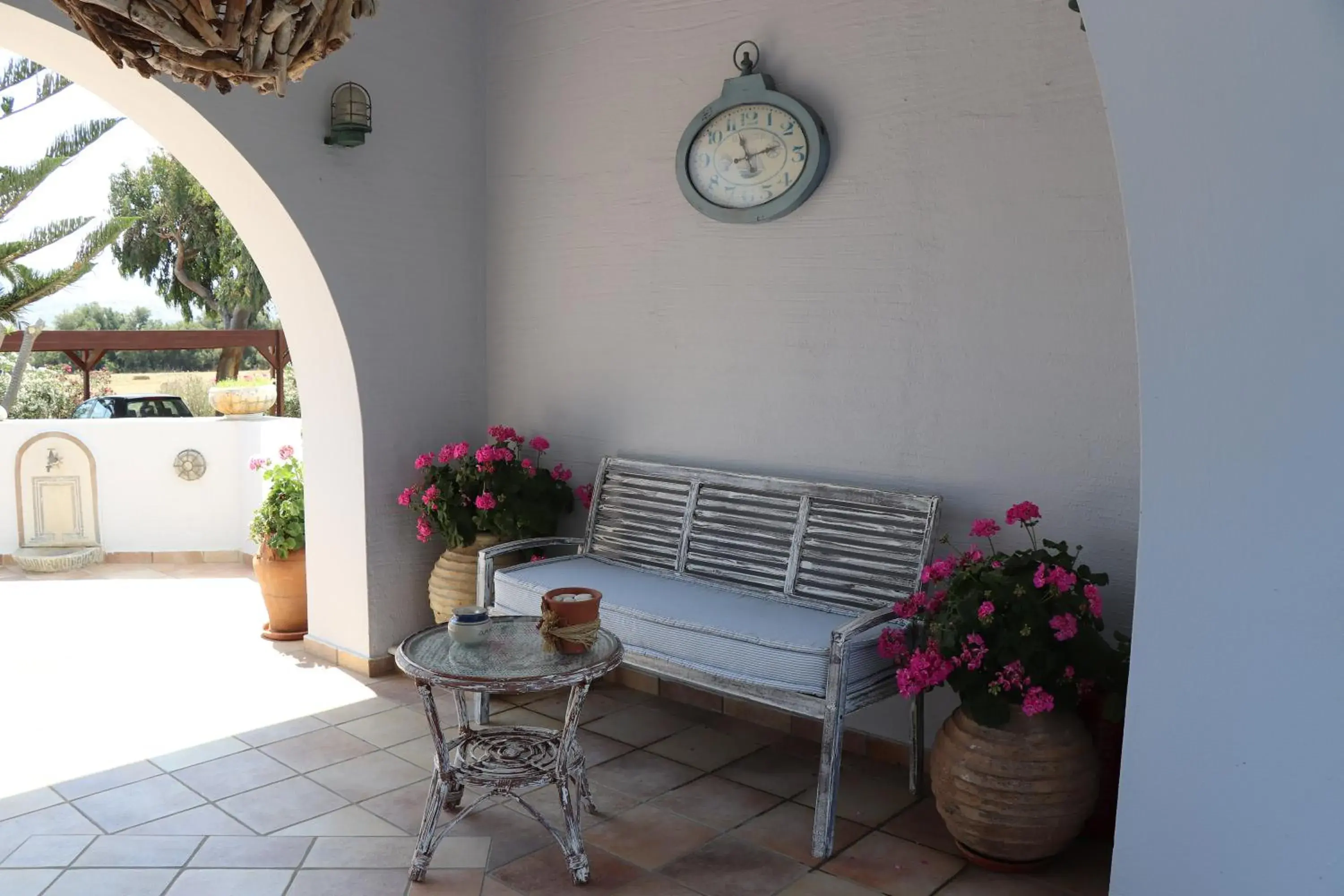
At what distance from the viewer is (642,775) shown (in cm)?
338

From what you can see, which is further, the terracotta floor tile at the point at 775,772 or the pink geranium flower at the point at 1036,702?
the terracotta floor tile at the point at 775,772

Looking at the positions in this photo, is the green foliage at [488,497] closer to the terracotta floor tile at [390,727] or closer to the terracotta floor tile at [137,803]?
the terracotta floor tile at [390,727]

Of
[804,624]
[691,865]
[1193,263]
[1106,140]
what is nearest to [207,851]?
[691,865]

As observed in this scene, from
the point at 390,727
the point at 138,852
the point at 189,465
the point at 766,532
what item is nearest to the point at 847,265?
the point at 766,532

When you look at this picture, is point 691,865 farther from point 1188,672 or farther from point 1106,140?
point 1106,140

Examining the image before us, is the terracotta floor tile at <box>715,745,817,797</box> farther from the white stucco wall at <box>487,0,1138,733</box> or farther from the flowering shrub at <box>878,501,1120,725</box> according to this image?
the flowering shrub at <box>878,501,1120,725</box>

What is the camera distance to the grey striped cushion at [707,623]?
291 centimetres

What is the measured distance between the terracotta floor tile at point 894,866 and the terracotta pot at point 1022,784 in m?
0.13

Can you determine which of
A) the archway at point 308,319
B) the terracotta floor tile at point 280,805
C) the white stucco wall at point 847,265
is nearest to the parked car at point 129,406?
the archway at point 308,319

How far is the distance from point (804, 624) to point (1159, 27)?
187cm

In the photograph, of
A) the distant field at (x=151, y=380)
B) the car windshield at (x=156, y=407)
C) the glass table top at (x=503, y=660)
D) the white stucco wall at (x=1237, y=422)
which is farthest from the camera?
the distant field at (x=151, y=380)

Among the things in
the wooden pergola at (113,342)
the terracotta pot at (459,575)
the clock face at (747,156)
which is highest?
the clock face at (747,156)

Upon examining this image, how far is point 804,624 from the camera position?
10.2 ft

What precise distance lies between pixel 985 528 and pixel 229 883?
7.38 ft
